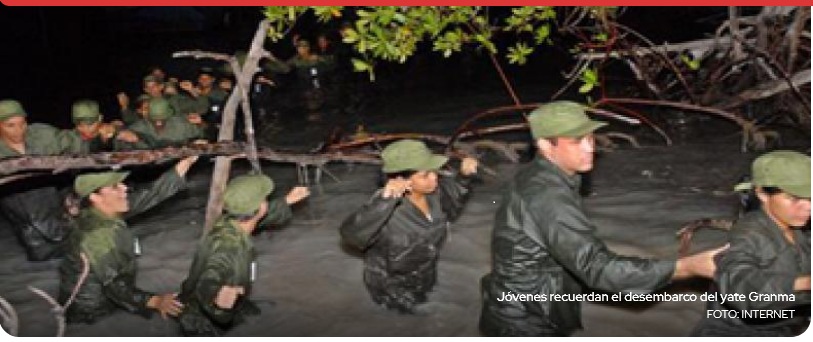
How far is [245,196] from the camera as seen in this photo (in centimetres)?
422

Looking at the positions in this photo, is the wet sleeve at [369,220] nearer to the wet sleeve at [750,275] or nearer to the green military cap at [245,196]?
the green military cap at [245,196]

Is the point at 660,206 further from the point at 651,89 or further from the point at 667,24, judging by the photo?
the point at 667,24

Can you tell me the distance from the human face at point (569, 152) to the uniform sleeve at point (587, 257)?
0.23 meters

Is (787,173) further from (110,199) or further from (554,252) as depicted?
(110,199)

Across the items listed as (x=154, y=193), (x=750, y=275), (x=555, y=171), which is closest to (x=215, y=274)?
(x=154, y=193)

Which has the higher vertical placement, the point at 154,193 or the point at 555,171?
the point at 555,171

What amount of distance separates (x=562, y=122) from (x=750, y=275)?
3.45 feet

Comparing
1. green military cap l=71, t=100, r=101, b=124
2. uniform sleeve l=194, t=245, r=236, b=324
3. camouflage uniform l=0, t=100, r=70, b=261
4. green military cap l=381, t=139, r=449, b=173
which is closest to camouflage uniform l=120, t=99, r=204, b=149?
green military cap l=71, t=100, r=101, b=124

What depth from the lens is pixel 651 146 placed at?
8555 mm

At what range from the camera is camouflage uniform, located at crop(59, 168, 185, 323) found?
4.68 metres

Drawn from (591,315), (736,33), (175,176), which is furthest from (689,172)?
(175,176)

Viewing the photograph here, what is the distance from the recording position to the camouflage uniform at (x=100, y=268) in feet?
15.4

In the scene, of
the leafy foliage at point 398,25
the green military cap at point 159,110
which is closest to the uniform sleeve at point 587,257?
the leafy foliage at point 398,25

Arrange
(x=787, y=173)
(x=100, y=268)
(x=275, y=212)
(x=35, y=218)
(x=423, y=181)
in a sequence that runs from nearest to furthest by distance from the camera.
Answer: (x=787, y=173)
(x=423, y=181)
(x=100, y=268)
(x=275, y=212)
(x=35, y=218)
